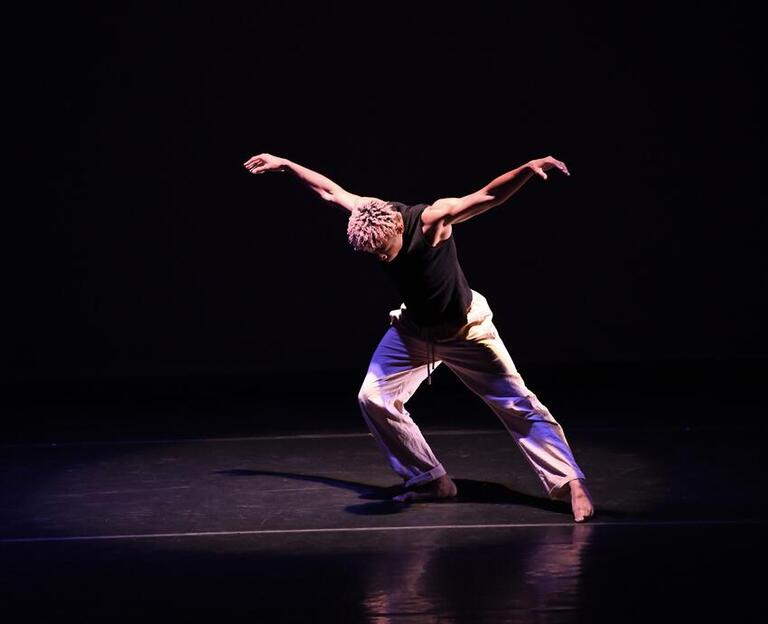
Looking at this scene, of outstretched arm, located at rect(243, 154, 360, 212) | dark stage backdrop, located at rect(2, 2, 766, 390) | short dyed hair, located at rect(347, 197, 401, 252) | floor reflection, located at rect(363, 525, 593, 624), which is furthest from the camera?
dark stage backdrop, located at rect(2, 2, 766, 390)

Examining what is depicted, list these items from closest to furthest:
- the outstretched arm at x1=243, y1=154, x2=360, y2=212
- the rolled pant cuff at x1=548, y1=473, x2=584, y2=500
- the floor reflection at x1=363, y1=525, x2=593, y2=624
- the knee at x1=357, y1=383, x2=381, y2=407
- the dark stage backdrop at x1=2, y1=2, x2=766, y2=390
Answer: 1. the floor reflection at x1=363, y1=525, x2=593, y2=624
2. the rolled pant cuff at x1=548, y1=473, x2=584, y2=500
3. the knee at x1=357, y1=383, x2=381, y2=407
4. the outstretched arm at x1=243, y1=154, x2=360, y2=212
5. the dark stage backdrop at x1=2, y1=2, x2=766, y2=390

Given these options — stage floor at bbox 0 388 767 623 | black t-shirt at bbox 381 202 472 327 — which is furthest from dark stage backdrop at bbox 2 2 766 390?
black t-shirt at bbox 381 202 472 327

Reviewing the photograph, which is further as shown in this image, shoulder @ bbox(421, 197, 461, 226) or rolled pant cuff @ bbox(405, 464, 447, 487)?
rolled pant cuff @ bbox(405, 464, 447, 487)

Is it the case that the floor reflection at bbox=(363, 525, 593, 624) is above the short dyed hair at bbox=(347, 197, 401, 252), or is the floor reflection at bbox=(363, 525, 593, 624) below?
below

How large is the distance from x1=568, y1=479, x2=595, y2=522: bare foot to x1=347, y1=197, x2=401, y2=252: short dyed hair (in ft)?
3.28

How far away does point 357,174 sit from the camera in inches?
272

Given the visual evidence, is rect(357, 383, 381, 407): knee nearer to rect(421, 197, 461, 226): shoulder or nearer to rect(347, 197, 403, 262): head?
rect(347, 197, 403, 262): head

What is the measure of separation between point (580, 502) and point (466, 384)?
1.97 ft

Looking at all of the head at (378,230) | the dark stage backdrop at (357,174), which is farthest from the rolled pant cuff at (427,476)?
the dark stage backdrop at (357,174)

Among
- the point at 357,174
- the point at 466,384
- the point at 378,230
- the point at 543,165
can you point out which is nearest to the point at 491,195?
the point at 543,165

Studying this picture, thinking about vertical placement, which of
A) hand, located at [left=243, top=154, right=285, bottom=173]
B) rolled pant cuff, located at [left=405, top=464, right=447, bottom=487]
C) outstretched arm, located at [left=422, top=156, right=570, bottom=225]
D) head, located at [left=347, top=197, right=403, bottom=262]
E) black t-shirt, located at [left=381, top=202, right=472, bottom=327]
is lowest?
rolled pant cuff, located at [left=405, top=464, right=447, bottom=487]

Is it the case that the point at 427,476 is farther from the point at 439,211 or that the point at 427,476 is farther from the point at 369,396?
the point at 439,211

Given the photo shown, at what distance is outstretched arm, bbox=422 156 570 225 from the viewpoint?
3506 millimetres

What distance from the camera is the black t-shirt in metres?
3.80
